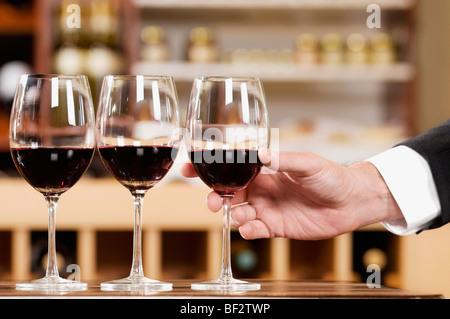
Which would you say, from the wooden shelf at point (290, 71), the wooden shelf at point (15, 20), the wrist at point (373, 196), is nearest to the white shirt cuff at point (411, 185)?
the wrist at point (373, 196)

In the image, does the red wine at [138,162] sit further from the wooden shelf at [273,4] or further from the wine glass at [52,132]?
the wooden shelf at [273,4]

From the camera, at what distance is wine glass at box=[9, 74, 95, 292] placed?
75 centimetres

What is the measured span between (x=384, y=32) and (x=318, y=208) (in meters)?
2.45

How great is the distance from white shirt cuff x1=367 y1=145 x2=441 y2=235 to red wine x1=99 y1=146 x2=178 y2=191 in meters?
0.33

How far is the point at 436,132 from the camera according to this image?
0.92m

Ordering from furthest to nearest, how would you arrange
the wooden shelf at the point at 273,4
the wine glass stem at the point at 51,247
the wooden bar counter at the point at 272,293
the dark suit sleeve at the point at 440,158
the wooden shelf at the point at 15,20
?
the wooden shelf at the point at 273,4 < the wooden shelf at the point at 15,20 < the dark suit sleeve at the point at 440,158 < the wine glass stem at the point at 51,247 < the wooden bar counter at the point at 272,293

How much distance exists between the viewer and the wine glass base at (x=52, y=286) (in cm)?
69

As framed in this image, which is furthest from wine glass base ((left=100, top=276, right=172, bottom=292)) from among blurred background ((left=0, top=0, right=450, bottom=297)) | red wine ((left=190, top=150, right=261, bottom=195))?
blurred background ((left=0, top=0, right=450, bottom=297))

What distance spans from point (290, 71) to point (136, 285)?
2411mm

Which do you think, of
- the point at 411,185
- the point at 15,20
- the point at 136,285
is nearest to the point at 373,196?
the point at 411,185

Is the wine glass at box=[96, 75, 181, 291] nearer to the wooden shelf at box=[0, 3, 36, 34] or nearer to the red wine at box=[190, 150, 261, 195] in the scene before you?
the red wine at box=[190, 150, 261, 195]

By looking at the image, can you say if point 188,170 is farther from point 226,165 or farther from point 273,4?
point 273,4

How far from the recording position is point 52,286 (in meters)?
0.71

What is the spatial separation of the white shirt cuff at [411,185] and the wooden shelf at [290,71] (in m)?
2.06
